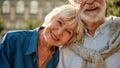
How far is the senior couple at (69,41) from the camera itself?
358 cm

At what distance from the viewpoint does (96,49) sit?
12.8 ft

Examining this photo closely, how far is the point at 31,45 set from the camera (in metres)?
3.70

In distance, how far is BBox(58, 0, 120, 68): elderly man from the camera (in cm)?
382

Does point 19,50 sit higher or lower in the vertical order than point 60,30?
lower

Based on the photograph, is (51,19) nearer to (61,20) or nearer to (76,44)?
(61,20)

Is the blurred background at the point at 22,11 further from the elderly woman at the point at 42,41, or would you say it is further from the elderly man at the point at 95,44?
the elderly woman at the point at 42,41

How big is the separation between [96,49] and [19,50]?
0.65 m

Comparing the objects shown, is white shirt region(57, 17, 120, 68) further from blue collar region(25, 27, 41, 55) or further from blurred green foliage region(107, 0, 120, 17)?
blurred green foliage region(107, 0, 120, 17)

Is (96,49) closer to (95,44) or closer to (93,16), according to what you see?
(95,44)

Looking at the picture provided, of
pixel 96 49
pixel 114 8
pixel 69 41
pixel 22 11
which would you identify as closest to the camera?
pixel 69 41

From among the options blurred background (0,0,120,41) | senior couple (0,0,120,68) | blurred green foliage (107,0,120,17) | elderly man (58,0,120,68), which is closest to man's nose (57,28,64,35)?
senior couple (0,0,120,68)

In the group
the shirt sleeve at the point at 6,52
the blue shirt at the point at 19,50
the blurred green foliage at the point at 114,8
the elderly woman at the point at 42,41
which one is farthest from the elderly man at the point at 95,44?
the blurred green foliage at the point at 114,8

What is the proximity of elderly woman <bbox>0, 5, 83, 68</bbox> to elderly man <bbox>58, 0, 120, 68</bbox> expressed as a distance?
0.53ft

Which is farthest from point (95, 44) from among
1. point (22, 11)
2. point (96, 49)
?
point (22, 11)
